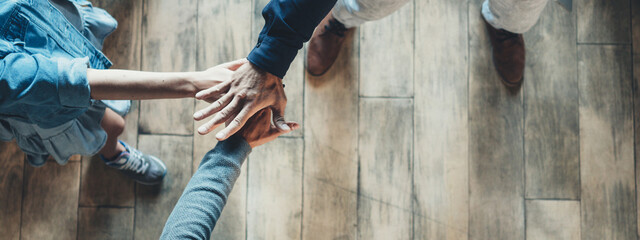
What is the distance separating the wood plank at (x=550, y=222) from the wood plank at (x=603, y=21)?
637mm

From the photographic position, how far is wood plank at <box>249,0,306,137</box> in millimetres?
1350

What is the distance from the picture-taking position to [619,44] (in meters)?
1.36

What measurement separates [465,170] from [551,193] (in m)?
0.32

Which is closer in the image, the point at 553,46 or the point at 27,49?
the point at 27,49

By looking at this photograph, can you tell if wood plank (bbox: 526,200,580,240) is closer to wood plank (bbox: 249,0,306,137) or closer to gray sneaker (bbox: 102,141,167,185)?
wood plank (bbox: 249,0,306,137)

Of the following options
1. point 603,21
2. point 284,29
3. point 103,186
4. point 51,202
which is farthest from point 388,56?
point 51,202

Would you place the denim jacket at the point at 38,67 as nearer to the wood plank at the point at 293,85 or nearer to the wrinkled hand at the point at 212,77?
the wrinkled hand at the point at 212,77

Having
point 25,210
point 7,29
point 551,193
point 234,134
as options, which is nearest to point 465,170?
point 551,193

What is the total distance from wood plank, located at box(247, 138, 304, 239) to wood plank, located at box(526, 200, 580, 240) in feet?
2.78

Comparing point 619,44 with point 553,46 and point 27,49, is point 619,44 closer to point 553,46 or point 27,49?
point 553,46

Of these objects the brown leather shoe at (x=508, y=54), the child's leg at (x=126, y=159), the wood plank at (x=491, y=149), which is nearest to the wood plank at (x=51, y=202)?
the child's leg at (x=126, y=159)

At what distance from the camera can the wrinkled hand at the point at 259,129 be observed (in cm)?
90

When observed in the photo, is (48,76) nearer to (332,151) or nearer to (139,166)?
(139,166)

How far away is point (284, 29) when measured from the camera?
847mm
